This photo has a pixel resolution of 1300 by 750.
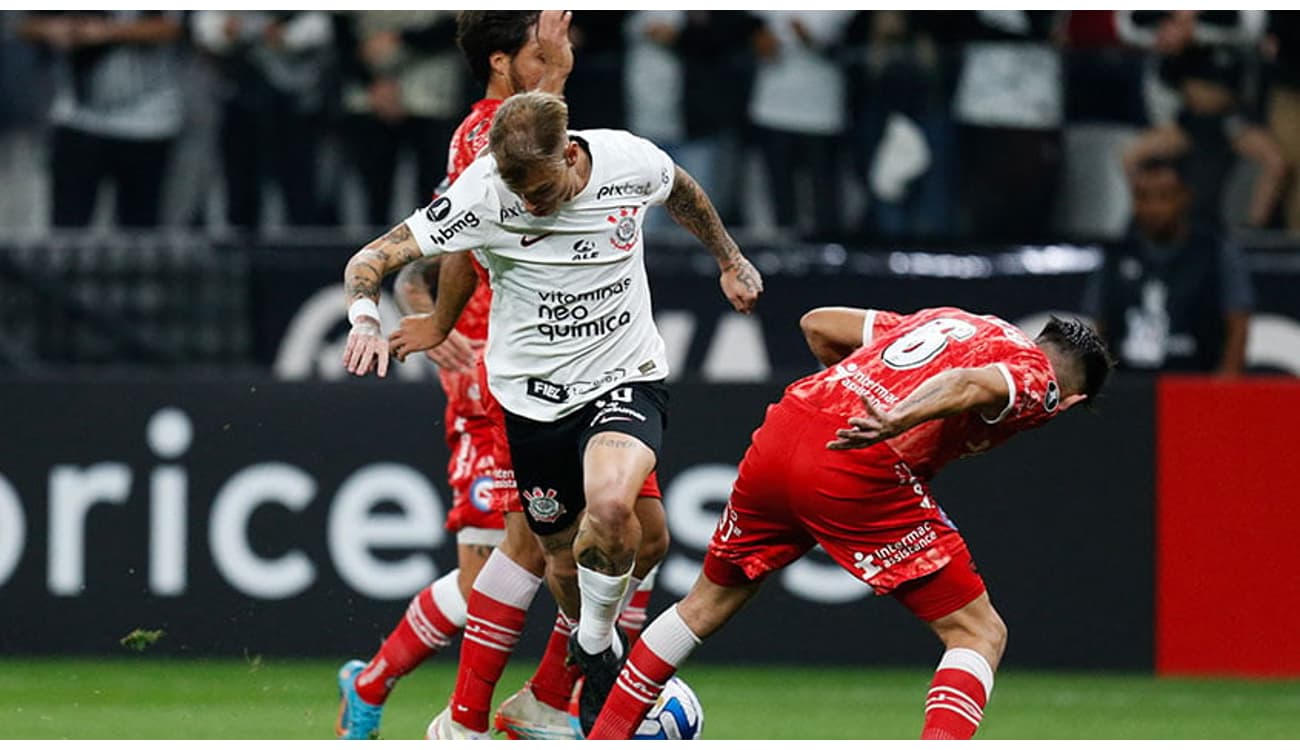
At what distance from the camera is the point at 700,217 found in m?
7.96

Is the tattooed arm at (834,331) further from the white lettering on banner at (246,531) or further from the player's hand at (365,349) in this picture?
the white lettering on banner at (246,531)

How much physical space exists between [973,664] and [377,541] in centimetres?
454

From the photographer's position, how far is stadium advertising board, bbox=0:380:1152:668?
36.3 ft

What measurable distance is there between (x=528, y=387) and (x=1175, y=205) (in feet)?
19.0

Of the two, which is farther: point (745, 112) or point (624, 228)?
point (745, 112)

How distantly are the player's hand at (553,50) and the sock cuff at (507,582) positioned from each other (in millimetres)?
1578

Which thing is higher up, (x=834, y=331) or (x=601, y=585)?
(x=834, y=331)

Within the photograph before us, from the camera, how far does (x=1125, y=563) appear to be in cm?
1106

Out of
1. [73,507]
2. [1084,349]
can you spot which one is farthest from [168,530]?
[1084,349]

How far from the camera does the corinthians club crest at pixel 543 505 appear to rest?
7.74 meters

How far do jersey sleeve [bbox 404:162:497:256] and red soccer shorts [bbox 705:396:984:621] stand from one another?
1.06 m

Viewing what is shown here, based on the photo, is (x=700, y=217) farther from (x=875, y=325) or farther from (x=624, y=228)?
(x=875, y=325)

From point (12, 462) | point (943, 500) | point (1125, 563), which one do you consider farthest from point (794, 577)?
point (12, 462)

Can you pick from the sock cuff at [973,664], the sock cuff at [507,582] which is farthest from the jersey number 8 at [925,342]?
the sock cuff at [507,582]
